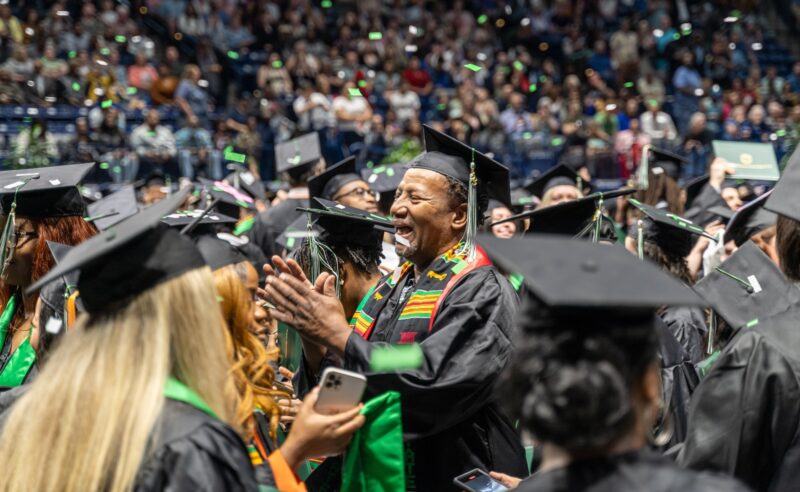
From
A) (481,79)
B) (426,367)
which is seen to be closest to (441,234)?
(426,367)

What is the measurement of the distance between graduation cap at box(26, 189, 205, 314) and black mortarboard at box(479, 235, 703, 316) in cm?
82

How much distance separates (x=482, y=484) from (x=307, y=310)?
2.59 feet

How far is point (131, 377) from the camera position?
7.28 ft

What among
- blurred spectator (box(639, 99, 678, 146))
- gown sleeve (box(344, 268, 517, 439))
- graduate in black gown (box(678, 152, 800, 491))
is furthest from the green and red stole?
blurred spectator (box(639, 99, 678, 146))

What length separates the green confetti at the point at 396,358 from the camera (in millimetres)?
3211

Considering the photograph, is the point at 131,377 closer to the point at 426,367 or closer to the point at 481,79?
the point at 426,367

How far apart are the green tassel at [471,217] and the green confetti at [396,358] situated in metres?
0.61

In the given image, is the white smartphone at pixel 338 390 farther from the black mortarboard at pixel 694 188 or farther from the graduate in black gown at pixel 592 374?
the black mortarboard at pixel 694 188

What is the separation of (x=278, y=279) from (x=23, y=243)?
61.0 inches

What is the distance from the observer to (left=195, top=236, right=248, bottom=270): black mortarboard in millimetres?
3170

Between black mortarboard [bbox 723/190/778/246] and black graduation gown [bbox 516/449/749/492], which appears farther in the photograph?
black mortarboard [bbox 723/190/778/246]

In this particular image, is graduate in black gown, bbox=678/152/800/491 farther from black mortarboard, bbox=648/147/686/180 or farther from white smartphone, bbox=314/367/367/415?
black mortarboard, bbox=648/147/686/180

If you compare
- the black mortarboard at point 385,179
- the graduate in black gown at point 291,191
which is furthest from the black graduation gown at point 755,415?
the graduate in black gown at point 291,191

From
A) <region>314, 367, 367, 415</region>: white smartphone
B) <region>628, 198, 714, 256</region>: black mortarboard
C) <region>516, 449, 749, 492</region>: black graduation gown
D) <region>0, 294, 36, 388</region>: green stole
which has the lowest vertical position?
<region>628, 198, 714, 256</region>: black mortarboard
